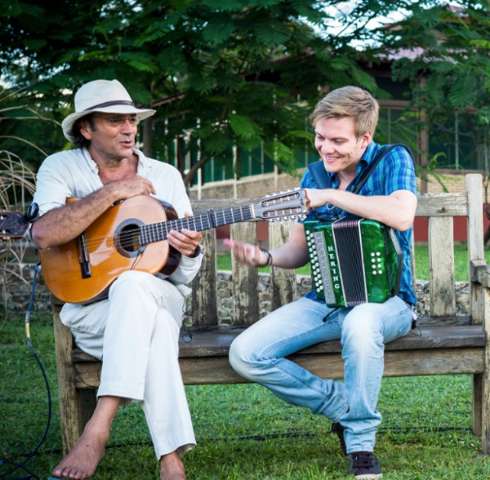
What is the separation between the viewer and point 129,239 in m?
4.61

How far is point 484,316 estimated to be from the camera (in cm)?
474

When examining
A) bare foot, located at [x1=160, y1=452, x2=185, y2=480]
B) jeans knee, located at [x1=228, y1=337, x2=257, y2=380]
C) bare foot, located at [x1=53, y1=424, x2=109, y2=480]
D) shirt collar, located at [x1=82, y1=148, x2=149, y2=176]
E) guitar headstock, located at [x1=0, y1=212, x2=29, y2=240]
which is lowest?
bare foot, located at [x1=160, y1=452, x2=185, y2=480]

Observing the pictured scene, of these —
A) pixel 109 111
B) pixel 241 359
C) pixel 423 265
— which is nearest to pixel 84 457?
pixel 241 359

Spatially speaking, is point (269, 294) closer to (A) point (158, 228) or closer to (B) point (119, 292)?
(A) point (158, 228)

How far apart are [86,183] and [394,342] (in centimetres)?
152

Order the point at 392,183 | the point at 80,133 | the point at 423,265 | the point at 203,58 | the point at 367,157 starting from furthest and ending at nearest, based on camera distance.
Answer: the point at 423,265 < the point at 203,58 < the point at 80,133 < the point at 367,157 < the point at 392,183

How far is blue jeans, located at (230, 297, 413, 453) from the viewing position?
4.31 m

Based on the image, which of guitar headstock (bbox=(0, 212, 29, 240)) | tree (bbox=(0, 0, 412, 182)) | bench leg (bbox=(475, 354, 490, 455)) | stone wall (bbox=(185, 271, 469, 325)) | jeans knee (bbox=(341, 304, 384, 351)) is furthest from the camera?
stone wall (bbox=(185, 271, 469, 325))

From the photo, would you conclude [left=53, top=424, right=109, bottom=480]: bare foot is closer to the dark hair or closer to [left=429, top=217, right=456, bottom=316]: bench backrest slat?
the dark hair

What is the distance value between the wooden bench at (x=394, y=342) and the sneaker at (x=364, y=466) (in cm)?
43

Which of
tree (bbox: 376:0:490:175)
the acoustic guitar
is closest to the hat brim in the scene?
the acoustic guitar

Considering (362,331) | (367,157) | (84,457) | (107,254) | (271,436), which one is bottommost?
(271,436)

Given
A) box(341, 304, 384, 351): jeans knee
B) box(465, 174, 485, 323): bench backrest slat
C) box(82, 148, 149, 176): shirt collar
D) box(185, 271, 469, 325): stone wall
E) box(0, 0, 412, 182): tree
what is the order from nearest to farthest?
box(341, 304, 384, 351): jeans knee, box(82, 148, 149, 176): shirt collar, box(465, 174, 485, 323): bench backrest slat, box(0, 0, 412, 182): tree, box(185, 271, 469, 325): stone wall

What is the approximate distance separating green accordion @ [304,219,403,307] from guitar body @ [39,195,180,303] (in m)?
0.63
